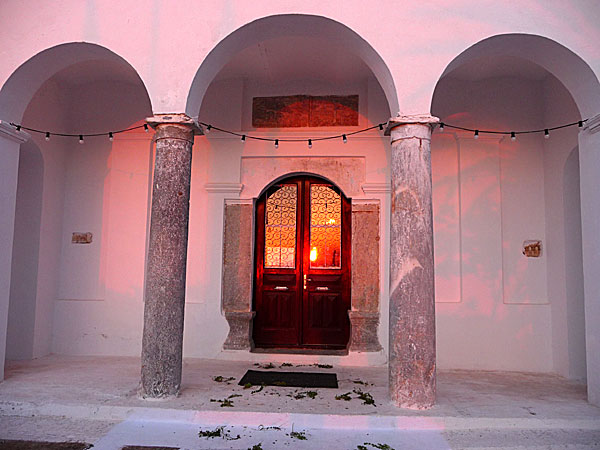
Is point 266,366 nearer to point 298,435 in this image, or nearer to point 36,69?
point 298,435

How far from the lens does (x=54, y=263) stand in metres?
6.44

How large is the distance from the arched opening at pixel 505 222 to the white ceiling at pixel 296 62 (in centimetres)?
120

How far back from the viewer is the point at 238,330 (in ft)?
20.4

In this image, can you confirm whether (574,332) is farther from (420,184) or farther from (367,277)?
(420,184)

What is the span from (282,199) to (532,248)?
125 inches

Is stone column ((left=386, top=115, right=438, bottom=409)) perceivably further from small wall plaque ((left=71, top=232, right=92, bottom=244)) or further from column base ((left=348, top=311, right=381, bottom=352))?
small wall plaque ((left=71, top=232, right=92, bottom=244))

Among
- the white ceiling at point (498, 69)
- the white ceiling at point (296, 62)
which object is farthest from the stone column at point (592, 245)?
the white ceiling at point (296, 62)

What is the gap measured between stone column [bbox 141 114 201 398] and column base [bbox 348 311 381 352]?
239cm

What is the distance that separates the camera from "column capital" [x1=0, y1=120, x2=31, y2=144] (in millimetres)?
4758

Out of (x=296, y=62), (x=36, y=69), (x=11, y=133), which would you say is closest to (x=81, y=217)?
(x=11, y=133)

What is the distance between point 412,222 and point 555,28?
7.02 feet

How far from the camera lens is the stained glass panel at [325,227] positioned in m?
6.50

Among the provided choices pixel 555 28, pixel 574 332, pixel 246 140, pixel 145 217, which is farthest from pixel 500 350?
pixel 145 217

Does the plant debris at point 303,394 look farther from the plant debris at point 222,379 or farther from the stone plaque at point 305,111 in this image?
the stone plaque at point 305,111
